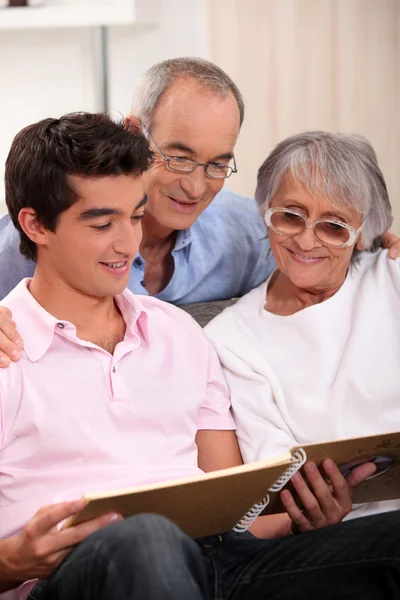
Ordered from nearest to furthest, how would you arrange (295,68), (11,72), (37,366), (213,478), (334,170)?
1. (213,478)
2. (37,366)
3. (334,170)
4. (295,68)
5. (11,72)

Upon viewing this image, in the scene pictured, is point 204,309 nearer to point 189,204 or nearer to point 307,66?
point 189,204

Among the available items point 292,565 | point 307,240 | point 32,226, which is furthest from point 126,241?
point 292,565

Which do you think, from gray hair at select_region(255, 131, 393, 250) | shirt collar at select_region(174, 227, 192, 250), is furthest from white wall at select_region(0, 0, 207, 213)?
gray hair at select_region(255, 131, 393, 250)

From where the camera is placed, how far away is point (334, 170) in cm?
194

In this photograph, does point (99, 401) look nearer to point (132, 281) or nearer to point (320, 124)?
point (132, 281)

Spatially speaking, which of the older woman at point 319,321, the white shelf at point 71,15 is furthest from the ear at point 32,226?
the white shelf at point 71,15

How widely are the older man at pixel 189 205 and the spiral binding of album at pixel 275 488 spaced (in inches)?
26.9

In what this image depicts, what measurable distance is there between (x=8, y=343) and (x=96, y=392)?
0.61 ft

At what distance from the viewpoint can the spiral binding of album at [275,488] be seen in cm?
158

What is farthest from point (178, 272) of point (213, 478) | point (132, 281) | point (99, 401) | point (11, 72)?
point (11, 72)

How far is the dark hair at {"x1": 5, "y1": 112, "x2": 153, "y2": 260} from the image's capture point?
1.64m

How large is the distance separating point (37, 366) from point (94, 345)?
114 millimetres

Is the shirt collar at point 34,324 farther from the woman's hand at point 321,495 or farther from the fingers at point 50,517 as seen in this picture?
the woman's hand at point 321,495

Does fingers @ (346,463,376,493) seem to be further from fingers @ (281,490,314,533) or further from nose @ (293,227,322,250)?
nose @ (293,227,322,250)
